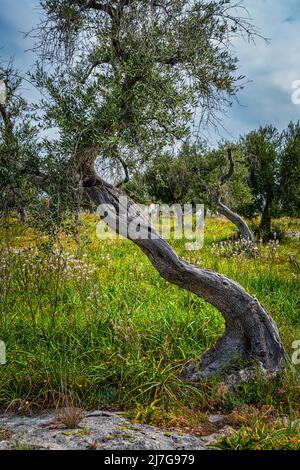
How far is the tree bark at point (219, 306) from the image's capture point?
7.71m

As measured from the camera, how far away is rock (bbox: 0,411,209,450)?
5.46 m

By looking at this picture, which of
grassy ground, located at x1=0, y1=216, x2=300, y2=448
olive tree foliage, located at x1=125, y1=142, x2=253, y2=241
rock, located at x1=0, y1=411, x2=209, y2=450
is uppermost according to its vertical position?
olive tree foliage, located at x1=125, y1=142, x2=253, y2=241

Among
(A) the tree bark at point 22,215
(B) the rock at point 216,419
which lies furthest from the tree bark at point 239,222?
(A) the tree bark at point 22,215

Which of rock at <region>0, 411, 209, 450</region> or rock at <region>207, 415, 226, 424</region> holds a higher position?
rock at <region>0, 411, 209, 450</region>

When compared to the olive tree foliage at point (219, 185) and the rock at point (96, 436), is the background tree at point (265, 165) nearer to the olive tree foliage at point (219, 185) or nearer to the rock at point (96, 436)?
the olive tree foliage at point (219, 185)

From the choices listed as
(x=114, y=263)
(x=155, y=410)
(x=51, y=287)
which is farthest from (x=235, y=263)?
(x=155, y=410)

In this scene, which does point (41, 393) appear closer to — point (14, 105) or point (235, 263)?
point (14, 105)

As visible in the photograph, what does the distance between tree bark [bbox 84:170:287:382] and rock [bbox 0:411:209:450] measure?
5.88 ft

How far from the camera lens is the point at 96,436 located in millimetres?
5656

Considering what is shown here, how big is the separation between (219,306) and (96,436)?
299 centimetres

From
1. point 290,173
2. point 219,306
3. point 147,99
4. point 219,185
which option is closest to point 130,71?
point 147,99

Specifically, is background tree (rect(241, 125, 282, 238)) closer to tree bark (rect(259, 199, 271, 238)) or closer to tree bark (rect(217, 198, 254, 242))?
tree bark (rect(259, 199, 271, 238))

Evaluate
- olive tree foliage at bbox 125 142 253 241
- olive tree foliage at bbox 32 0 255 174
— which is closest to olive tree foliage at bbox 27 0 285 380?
olive tree foliage at bbox 32 0 255 174
